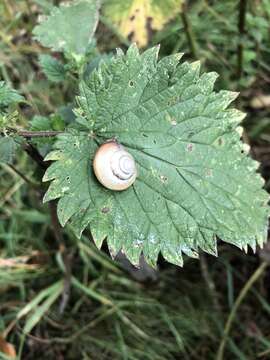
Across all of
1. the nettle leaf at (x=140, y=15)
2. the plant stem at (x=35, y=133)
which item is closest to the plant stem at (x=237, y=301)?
the nettle leaf at (x=140, y=15)

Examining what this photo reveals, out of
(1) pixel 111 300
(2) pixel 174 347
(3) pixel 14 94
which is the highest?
(3) pixel 14 94

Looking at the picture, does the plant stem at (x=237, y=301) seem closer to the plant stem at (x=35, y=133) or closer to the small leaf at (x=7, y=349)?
the small leaf at (x=7, y=349)

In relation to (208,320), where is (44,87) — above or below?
above

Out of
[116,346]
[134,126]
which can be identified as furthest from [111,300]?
[134,126]

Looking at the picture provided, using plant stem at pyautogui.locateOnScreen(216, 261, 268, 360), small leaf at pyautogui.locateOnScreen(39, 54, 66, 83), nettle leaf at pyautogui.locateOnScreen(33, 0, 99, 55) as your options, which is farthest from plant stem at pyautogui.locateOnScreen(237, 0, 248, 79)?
plant stem at pyautogui.locateOnScreen(216, 261, 268, 360)

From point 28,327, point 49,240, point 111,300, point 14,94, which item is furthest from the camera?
point 49,240

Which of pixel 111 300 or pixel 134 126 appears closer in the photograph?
pixel 134 126

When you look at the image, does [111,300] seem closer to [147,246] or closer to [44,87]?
[147,246]
